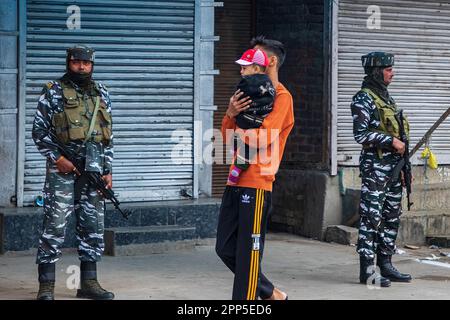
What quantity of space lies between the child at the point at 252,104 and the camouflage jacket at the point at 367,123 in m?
2.05

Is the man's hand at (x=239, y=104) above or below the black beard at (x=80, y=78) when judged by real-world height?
below

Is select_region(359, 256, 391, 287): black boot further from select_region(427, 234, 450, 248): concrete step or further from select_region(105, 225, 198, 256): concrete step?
select_region(427, 234, 450, 248): concrete step

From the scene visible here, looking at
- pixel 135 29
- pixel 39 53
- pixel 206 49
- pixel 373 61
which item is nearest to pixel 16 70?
pixel 39 53

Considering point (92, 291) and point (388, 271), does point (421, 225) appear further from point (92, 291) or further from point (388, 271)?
point (92, 291)

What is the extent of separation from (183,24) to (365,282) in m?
3.67

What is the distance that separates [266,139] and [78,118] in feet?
5.61

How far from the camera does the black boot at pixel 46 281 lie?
8.00 metres

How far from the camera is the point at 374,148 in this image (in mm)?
9195

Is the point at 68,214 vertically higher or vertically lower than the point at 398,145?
lower

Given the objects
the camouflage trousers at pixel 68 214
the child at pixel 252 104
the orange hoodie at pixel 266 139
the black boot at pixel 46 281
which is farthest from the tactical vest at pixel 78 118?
the child at pixel 252 104

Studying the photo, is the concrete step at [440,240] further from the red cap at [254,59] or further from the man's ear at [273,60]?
the red cap at [254,59]

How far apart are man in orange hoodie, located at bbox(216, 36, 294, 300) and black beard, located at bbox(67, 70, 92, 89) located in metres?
1.46

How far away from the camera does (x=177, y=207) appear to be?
36.0 ft

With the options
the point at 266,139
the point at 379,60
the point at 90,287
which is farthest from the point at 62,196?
the point at 379,60
